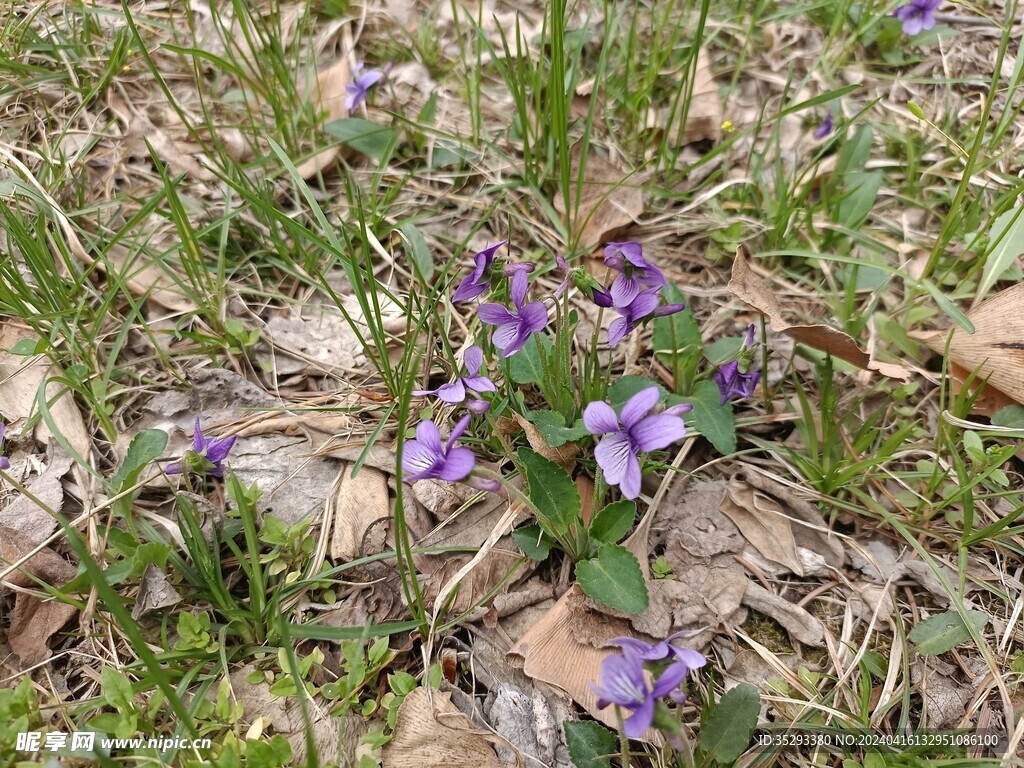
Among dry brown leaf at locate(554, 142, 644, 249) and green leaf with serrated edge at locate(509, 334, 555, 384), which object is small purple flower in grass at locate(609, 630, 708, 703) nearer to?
green leaf with serrated edge at locate(509, 334, 555, 384)

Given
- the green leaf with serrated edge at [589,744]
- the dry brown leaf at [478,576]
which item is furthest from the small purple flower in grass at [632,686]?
the dry brown leaf at [478,576]

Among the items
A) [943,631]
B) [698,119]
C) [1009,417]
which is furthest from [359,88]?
[943,631]

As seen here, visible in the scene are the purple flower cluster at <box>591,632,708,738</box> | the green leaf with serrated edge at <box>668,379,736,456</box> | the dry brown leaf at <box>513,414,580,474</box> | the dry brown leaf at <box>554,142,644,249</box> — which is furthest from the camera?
the dry brown leaf at <box>554,142,644,249</box>

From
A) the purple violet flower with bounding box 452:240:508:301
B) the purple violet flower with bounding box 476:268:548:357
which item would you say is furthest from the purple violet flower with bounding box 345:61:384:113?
the purple violet flower with bounding box 476:268:548:357

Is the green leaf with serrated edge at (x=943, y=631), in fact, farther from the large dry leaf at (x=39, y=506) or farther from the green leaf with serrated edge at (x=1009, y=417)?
the large dry leaf at (x=39, y=506)

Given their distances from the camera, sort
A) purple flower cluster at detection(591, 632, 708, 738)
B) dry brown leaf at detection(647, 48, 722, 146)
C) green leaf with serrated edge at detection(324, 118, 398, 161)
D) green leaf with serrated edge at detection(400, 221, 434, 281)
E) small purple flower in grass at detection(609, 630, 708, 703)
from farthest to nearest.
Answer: dry brown leaf at detection(647, 48, 722, 146), green leaf with serrated edge at detection(324, 118, 398, 161), green leaf with serrated edge at detection(400, 221, 434, 281), small purple flower in grass at detection(609, 630, 708, 703), purple flower cluster at detection(591, 632, 708, 738)

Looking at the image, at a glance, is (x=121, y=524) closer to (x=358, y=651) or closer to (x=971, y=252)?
(x=358, y=651)

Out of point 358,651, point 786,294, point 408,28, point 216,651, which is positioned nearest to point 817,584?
point 786,294
